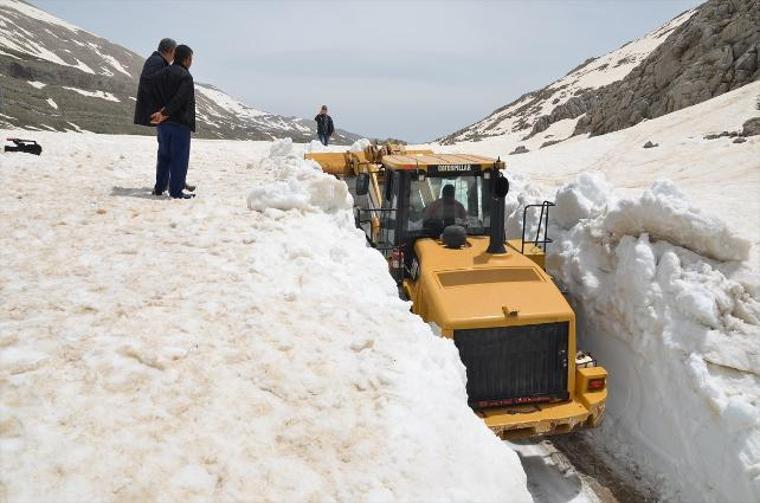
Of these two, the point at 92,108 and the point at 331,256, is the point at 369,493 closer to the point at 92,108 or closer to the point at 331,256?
the point at 331,256

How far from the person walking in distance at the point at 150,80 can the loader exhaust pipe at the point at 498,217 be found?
440cm

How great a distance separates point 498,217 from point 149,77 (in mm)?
4788

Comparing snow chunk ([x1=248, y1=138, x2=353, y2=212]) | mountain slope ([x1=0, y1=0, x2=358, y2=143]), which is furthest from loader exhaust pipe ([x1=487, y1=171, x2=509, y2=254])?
mountain slope ([x1=0, y1=0, x2=358, y2=143])

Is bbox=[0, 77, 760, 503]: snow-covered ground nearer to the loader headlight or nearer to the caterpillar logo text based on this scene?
the loader headlight

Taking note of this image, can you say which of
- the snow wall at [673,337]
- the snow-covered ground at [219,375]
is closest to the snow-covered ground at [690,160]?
the snow wall at [673,337]

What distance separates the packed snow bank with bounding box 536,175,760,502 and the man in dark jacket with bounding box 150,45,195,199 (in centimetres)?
541

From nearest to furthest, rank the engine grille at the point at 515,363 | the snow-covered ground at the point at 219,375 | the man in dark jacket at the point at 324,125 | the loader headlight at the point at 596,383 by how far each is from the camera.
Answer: the snow-covered ground at the point at 219,375, the engine grille at the point at 515,363, the loader headlight at the point at 596,383, the man in dark jacket at the point at 324,125

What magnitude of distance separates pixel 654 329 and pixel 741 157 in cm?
1507

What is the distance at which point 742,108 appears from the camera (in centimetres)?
2459

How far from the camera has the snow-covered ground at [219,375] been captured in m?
3.04

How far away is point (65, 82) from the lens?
75875mm

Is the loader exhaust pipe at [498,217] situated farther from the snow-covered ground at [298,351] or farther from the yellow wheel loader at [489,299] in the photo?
the snow-covered ground at [298,351]

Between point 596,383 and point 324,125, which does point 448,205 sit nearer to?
point 596,383

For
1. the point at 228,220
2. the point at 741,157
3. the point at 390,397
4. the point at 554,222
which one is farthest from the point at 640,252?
the point at 741,157
